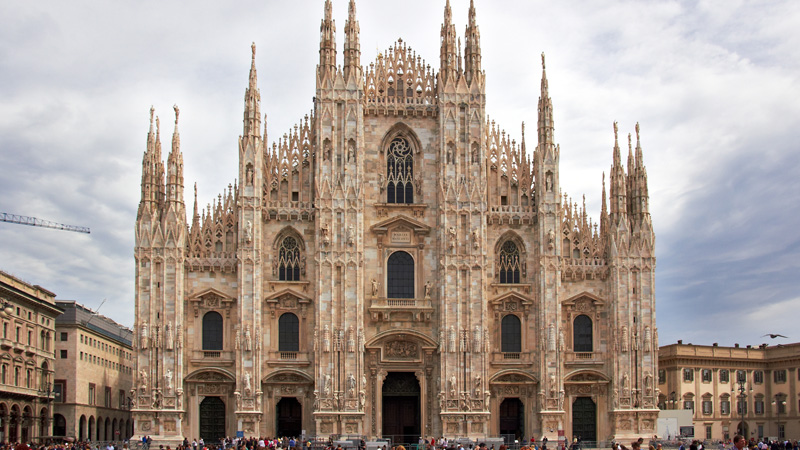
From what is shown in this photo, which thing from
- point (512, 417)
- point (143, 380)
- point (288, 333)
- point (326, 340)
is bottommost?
point (512, 417)

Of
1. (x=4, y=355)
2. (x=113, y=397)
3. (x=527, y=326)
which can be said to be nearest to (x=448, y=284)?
(x=527, y=326)

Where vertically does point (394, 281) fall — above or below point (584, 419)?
above

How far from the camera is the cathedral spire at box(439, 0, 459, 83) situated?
59406mm

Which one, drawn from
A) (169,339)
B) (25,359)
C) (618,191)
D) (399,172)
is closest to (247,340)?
(169,339)

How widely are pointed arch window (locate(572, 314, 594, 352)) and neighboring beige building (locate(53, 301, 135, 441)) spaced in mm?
35993

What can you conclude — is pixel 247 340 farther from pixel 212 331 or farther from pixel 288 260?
pixel 288 260

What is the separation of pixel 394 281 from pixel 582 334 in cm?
1185

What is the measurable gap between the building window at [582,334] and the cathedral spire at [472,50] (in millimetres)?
16172

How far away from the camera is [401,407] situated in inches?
2277

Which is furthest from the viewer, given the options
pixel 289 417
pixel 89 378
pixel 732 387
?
pixel 732 387

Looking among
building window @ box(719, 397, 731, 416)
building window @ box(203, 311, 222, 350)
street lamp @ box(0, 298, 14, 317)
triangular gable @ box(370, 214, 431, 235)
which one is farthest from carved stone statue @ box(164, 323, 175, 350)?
building window @ box(719, 397, 731, 416)

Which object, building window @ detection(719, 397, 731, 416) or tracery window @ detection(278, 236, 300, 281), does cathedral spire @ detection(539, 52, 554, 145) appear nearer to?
tracery window @ detection(278, 236, 300, 281)

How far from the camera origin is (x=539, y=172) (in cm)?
5847

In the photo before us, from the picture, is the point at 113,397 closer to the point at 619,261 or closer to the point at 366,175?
the point at 366,175
